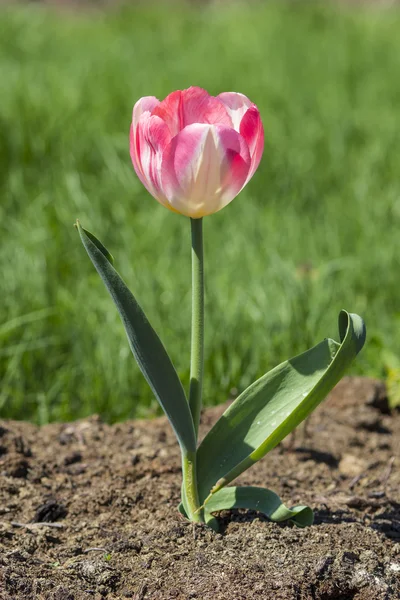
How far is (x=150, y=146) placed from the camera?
134 centimetres

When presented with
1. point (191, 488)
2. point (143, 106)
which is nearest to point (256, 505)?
point (191, 488)

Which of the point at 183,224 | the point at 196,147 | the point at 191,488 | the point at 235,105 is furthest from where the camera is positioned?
the point at 183,224

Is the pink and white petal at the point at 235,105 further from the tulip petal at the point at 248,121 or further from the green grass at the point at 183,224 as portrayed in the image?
the green grass at the point at 183,224

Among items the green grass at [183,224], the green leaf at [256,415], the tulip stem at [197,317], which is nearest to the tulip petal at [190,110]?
the tulip stem at [197,317]

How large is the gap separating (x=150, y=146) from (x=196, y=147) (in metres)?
0.09

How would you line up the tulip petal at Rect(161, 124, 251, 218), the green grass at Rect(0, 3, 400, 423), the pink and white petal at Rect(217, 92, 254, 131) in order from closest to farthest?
the tulip petal at Rect(161, 124, 251, 218), the pink and white petal at Rect(217, 92, 254, 131), the green grass at Rect(0, 3, 400, 423)

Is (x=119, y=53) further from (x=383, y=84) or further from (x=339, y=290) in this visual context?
(x=339, y=290)

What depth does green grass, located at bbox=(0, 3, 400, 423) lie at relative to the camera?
2.64m

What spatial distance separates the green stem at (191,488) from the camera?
1487 mm

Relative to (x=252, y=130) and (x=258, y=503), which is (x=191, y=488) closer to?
(x=258, y=503)

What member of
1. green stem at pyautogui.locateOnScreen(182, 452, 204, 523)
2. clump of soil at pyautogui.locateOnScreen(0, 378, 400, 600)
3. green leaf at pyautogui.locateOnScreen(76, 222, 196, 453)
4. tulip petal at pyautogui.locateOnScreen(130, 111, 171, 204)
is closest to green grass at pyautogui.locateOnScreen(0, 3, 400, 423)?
clump of soil at pyautogui.locateOnScreen(0, 378, 400, 600)

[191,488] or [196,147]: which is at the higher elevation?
[196,147]

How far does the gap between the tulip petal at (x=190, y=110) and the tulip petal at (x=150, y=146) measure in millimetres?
39

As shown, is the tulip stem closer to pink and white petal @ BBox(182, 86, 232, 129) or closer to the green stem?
the green stem
